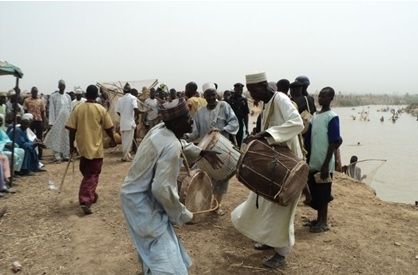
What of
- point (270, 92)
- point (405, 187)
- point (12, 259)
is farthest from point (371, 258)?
point (405, 187)

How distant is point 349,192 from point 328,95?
126 inches

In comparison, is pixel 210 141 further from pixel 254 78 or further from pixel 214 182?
pixel 254 78

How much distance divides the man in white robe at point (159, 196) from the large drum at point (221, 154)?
6.78 ft

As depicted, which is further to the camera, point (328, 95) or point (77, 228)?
point (77, 228)

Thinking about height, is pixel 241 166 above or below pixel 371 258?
above

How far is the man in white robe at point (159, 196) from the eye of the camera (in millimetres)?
2691

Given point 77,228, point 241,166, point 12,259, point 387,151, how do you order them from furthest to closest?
1. point 387,151
2. point 77,228
3. point 12,259
4. point 241,166

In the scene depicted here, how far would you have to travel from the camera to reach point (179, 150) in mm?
2752

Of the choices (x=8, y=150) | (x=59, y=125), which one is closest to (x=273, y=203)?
(x=8, y=150)

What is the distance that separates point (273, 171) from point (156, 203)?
52.0 inches

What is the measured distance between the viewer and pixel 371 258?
4445 mm

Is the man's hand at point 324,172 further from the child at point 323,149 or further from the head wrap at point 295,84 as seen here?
the head wrap at point 295,84

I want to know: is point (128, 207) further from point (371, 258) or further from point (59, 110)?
point (59, 110)

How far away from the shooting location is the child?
4801 mm
